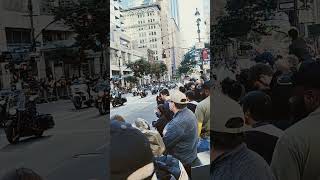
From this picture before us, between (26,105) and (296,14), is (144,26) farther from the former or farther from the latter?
(296,14)

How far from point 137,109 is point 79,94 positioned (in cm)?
22

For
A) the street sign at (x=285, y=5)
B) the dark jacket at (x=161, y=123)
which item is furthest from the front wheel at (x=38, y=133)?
the street sign at (x=285, y=5)

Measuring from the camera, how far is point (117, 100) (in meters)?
1.83

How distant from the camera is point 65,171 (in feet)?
5.82

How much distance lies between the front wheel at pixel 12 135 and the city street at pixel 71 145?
0.03 meters

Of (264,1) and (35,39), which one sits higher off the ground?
(264,1)

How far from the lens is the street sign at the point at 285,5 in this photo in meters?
2.33

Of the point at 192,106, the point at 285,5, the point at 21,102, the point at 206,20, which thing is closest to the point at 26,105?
the point at 21,102

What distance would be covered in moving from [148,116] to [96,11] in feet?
1.43

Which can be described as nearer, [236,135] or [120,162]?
[120,162]

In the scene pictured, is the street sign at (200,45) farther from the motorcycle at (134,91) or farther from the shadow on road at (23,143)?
the shadow on road at (23,143)

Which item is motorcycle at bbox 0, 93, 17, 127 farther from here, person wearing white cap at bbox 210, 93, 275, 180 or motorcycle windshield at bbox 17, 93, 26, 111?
person wearing white cap at bbox 210, 93, 275, 180

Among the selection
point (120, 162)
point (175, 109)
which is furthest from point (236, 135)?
point (120, 162)

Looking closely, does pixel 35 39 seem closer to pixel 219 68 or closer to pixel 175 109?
pixel 175 109
